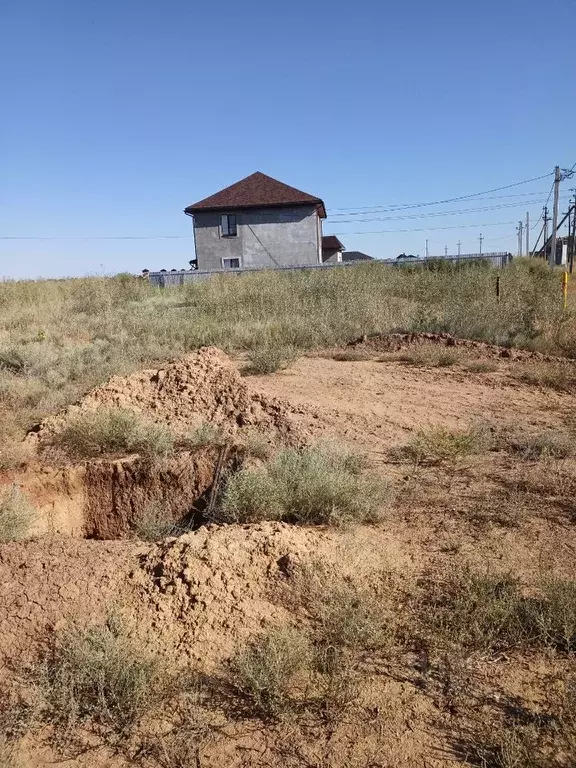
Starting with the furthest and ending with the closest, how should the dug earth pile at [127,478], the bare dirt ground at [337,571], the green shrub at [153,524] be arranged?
the dug earth pile at [127,478] < the green shrub at [153,524] < the bare dirt ground at [337,571]

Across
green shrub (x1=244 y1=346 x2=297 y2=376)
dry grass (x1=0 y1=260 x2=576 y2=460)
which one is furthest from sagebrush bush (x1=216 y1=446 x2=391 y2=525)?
green shrub (x1=244 y1=346 x2=297 y2=376)

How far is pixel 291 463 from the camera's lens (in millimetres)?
4480

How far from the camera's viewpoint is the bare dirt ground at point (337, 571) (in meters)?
2.34

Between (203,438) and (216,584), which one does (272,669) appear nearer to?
(216,584)

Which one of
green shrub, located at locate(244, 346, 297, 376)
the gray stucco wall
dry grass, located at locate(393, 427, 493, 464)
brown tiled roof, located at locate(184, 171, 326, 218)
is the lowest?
dry grass, located at locate(393, 427, 493, 464)

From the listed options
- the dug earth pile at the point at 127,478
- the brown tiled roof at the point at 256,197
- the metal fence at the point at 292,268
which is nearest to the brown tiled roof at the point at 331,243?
the brown tiled roof at the point at 256,197

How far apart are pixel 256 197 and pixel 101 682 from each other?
33.0 meters

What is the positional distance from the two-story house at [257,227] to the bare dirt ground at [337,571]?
28.6 meters

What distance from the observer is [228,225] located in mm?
33656

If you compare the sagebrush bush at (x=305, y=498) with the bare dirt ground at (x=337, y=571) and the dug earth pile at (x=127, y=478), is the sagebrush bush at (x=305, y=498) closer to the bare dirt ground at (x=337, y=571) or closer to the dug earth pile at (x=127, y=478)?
the bare dirt ground at (x=337, y=571)

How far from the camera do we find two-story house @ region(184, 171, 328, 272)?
33000mm

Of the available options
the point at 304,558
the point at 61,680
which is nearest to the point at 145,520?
the point at 304,558

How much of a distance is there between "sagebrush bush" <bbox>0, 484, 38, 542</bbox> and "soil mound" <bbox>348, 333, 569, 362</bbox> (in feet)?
23.3

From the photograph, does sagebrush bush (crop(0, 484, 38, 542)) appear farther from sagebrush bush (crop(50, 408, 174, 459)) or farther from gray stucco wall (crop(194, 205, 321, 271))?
gray stucco wall (crop(194, 205, 321, 271))
